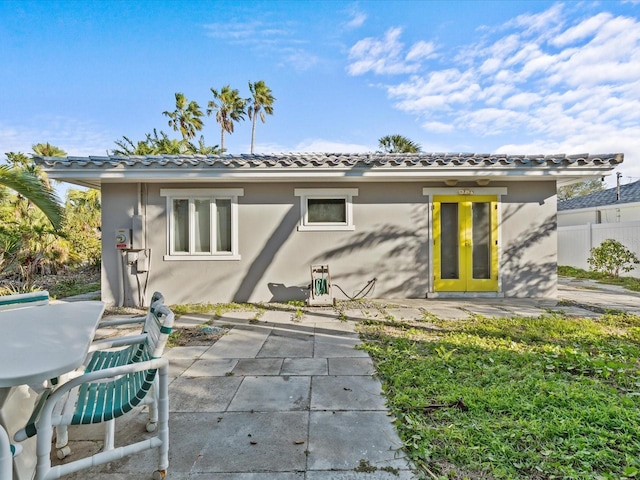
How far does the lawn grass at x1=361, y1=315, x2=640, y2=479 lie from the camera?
79.4 inches

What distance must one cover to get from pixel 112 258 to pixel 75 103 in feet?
37.7

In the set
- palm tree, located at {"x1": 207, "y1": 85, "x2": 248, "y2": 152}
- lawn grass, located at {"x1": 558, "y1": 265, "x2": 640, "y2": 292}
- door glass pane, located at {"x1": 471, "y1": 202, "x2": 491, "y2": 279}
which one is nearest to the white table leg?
door glass pane, located at {"x1": 471, "y1": 202, "x2": 491, "y2": 279}

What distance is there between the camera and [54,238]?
944 centimetres

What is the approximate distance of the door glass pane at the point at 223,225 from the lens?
23.3ft

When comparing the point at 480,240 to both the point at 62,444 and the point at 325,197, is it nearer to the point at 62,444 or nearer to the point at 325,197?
the point at 325,197

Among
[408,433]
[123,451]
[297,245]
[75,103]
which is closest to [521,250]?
[297,245]

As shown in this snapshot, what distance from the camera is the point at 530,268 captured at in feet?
23.5

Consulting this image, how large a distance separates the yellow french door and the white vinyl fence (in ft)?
20.1

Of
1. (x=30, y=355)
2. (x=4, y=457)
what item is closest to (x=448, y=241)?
(x=30, y=355)

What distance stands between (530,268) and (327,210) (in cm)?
465

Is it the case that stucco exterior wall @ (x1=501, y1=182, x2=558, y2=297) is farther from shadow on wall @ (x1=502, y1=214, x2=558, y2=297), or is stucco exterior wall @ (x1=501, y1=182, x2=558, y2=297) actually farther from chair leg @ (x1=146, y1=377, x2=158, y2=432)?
chair leg @ (x1=146, y1=377, x2=158, y2=432)

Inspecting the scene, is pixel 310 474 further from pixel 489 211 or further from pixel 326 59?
pixel 326 59

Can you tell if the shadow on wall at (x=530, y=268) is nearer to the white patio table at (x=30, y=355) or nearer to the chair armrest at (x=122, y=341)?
the chair armrest at (x=122, y=341)

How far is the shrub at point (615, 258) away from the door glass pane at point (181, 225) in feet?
38.5
